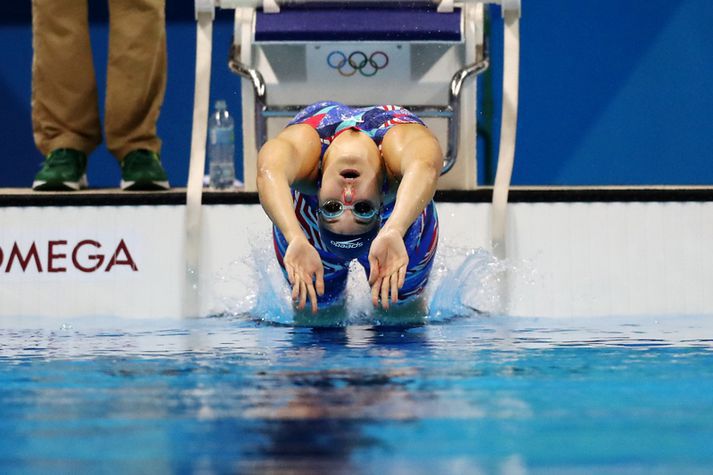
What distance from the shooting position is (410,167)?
2.68 meters

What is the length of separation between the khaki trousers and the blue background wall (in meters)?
1.61

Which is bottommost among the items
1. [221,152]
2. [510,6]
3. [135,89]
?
[221,152]

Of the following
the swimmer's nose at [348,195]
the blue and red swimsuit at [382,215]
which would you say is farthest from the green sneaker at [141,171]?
Answer: the swimmer's nose at [348,195]

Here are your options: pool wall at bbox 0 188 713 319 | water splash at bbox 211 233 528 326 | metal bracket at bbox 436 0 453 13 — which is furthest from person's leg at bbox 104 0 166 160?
metal bracket at bbox 436 0 453 13

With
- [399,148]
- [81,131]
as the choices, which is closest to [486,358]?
[399,148]

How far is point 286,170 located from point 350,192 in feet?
0.51

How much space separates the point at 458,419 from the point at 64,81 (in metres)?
2.66

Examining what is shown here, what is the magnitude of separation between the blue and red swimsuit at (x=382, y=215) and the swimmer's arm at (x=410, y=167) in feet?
0.26

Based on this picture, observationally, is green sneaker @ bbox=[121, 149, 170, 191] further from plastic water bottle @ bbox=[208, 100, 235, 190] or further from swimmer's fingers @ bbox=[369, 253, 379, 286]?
swimmer's fingers @ bbox=[369, 253, 379, 286]

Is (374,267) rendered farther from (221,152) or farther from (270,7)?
(221,152)

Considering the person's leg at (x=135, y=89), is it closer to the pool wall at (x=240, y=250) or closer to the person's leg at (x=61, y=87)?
the person's leg at (x=61, y=87)

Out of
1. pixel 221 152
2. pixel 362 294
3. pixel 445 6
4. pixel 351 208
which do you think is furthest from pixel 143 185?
pixel 351 208

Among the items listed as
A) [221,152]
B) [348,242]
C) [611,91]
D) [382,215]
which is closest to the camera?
[348,242]

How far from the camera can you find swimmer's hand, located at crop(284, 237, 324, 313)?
96.3 inches
